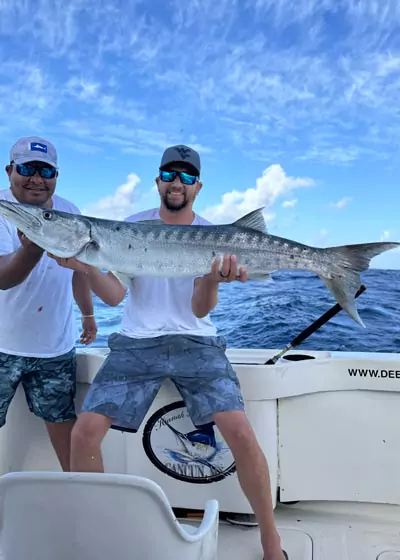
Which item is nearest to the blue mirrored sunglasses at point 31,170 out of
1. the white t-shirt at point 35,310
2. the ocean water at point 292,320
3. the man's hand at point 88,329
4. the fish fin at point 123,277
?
the white t-shirt at point 35,310

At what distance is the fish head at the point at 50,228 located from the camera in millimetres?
2232

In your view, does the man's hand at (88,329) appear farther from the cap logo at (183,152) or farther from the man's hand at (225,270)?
the cap logo at (183,152)

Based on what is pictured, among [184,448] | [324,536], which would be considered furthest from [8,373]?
[324,536]

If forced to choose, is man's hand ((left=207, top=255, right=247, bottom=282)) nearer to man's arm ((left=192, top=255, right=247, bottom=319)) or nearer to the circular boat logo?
man's arm ((left=192, top=255, right=247, bottom=319))

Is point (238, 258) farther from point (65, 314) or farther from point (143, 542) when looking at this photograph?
point (143, 542)

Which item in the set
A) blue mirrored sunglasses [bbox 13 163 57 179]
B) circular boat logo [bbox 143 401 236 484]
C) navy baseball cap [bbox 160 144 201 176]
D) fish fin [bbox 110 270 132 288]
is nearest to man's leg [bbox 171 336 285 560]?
circular boat logo [bbox 143 401 236 484]

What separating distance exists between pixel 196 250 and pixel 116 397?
0.77m

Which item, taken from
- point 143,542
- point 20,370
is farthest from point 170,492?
point 143,542

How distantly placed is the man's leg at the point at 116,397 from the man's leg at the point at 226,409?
0.13 m

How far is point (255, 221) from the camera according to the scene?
2.58 m

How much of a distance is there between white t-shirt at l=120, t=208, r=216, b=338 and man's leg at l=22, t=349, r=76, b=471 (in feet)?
1.35

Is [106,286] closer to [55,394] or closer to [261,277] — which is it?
[55,394]

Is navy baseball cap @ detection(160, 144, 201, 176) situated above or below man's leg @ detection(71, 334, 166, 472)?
above

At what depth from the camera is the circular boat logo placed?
2.49m
